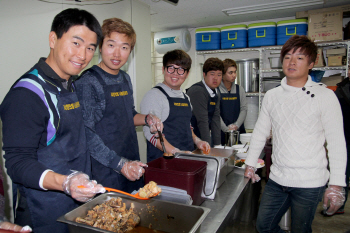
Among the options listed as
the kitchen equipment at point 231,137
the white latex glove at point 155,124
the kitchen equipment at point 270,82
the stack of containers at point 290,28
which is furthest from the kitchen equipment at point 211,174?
the stack of containers at point 290,28

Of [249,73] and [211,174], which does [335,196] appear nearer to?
[211,174]

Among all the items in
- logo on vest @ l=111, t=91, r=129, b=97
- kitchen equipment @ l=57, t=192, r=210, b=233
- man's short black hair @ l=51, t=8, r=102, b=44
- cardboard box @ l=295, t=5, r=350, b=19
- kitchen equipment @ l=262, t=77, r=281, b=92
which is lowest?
kitchen equipment @ l=57, t=192, r=210, b=233

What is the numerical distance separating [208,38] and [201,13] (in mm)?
526

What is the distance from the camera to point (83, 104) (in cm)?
137

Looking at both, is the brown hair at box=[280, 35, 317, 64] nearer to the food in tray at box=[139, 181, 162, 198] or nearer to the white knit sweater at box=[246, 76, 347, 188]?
the white knit sweater at box=[246, 76, 347, 188]

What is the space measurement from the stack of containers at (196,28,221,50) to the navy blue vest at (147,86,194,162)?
10.1 feet

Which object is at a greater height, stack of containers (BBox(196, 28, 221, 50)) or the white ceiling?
the white ceiling

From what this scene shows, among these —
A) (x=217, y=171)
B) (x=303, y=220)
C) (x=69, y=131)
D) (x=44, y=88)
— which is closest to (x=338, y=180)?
(x=303, y=220)

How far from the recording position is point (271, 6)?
163 inches

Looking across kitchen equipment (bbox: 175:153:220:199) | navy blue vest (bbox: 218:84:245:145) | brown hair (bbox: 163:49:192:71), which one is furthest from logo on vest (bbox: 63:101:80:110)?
navy blue vest (bbox: 218:84:245:145)

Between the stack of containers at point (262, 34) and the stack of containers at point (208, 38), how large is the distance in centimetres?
64

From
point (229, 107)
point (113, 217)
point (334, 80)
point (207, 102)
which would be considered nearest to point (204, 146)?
point (207, 102)

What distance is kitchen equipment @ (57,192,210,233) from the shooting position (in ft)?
3.32

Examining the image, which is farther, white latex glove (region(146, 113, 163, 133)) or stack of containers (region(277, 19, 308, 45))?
stack of containers (region(277, 19, 308, 45))
